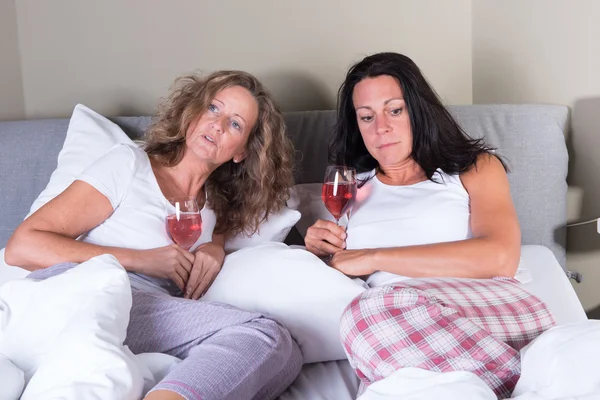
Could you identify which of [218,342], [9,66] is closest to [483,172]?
[218,342]

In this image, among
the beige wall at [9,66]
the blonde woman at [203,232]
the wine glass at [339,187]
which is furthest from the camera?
the beige wall at [9,66]

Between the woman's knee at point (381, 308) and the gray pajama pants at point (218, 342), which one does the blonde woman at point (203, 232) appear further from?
the woman's knee at point (381, 308)

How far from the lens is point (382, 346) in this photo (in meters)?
1.58

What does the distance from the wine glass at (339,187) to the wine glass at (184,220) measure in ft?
1.20

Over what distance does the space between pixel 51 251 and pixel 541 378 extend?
1.25 meters

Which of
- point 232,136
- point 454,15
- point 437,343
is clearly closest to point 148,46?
point 232,136

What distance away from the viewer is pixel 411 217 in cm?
209

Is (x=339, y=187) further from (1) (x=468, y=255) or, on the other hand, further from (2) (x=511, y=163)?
(2) (x=511, y=163)

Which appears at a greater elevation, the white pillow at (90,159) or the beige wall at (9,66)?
the beige wall at (9,66)

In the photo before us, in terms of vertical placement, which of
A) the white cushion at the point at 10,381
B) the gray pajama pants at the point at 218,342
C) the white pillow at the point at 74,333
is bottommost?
the gray pajama pants at the point at 218,342

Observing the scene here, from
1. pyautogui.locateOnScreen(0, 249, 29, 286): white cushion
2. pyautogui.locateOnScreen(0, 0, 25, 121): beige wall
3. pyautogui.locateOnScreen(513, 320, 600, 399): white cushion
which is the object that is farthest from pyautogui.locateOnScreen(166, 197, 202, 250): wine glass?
pyautogui.locateOnScreen(0, 0, 25, 121): beige wall

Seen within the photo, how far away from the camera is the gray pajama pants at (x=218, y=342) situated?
4.99 feet

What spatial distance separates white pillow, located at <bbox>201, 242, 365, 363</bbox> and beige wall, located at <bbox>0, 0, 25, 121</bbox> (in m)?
1.49

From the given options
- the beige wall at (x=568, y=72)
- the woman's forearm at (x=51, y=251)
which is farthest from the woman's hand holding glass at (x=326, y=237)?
the beige wall at (x=568, y=72)
